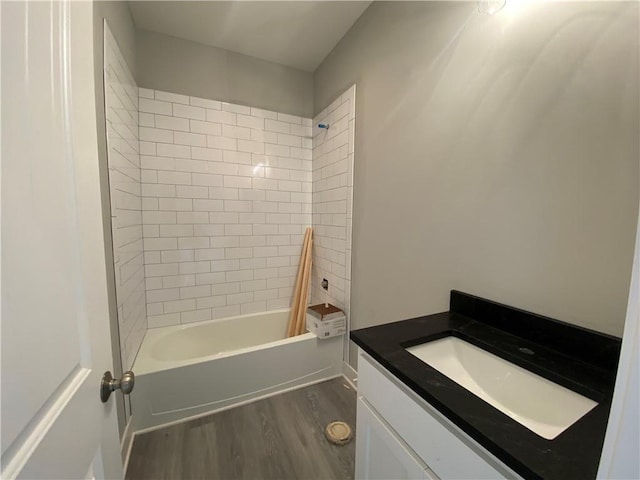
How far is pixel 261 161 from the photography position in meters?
2.32

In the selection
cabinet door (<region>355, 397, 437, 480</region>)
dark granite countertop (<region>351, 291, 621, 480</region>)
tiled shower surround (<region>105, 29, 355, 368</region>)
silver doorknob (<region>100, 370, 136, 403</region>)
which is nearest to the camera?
dark granite countertop (<region>351, 291, 621, 480</region>)

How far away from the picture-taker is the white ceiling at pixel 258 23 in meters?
1.65

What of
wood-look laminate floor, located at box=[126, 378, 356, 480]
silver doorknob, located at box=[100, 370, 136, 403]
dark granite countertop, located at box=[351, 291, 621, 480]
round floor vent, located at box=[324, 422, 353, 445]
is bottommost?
wood-look laminate floor, located at box=[126, 378, 356, 480]

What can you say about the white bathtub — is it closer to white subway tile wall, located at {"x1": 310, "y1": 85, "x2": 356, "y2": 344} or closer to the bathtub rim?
the bathtub rim

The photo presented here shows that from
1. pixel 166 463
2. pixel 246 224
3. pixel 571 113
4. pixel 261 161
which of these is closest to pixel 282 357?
pixel 166 463

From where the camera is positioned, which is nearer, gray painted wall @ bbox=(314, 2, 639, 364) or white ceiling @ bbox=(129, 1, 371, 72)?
gray painted wall @ bbox=(314, 2, 639, 364)

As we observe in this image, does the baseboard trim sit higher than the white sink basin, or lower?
lower

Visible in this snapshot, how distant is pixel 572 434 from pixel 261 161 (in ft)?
7.76

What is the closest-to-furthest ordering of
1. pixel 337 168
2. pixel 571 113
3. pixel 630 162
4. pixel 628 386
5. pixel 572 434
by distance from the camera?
1. pixel 628 386
2. pixel 572 434
3. pixel 630 162
4. pixel 571 113
5. pixel 337 168

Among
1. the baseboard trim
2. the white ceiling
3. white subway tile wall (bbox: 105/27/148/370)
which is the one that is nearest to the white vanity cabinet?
the baseboard trim

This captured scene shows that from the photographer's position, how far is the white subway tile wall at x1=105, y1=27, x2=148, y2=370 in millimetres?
1335

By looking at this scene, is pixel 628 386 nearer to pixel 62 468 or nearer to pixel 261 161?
pixel 62 468

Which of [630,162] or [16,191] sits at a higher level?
[630,162]

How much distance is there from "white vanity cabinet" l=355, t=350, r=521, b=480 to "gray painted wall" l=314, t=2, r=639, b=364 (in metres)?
0.56
